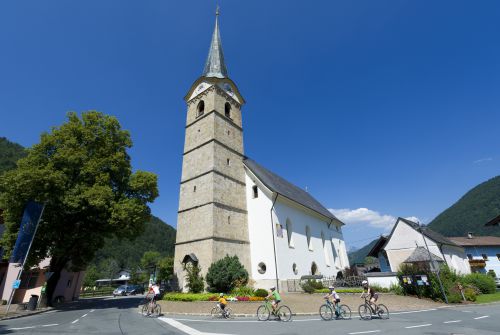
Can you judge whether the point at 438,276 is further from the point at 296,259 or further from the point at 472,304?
the point at 296,259

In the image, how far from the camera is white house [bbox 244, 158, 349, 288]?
23.1 meters

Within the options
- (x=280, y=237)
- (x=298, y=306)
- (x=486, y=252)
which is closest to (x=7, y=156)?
(x=280, y=237)

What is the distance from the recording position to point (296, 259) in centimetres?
2552

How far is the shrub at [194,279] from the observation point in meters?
19.5

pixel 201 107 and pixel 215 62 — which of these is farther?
pixel 215 62

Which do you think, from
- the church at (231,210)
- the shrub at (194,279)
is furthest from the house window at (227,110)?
the shrub at (194,279)

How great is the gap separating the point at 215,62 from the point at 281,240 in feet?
76.4

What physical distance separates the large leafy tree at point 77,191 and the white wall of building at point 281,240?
9.75m

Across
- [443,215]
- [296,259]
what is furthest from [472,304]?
[443,215]

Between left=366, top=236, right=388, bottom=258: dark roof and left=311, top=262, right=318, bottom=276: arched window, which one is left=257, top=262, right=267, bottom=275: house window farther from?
left=366, top=236, right=388, bottom=258: dark roof

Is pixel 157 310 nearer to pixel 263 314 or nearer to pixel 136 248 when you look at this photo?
pixel 263 314

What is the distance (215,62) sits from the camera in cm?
3322

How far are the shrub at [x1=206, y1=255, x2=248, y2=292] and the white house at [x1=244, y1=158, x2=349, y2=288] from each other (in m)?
3.55

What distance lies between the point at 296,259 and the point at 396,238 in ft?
43.9
